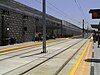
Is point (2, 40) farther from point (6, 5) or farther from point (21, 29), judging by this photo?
point (21, 29)

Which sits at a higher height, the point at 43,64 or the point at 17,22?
the point at 17,22

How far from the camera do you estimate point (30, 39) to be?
63438 millimetres

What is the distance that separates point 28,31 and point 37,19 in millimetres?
9618

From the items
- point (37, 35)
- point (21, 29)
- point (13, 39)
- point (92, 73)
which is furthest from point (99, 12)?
point (37, 35)

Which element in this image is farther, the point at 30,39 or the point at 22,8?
the point at 30,39

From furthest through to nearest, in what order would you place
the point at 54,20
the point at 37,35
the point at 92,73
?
the point at 54,20 < the point at 37,35 < the point at 92,73

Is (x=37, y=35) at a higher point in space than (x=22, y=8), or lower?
lower

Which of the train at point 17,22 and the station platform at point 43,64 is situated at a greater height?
the train at point 17,22

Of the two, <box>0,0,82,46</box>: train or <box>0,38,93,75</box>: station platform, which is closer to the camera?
<box>0,38,93,75</box>: station platform

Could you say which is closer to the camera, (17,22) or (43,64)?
(43,64)

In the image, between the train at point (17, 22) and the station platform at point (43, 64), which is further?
the train at point (17, 22)

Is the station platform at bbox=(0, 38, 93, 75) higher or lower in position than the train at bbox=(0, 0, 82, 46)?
lower

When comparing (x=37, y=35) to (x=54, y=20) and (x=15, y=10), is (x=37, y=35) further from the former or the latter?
(x=54, y=20)

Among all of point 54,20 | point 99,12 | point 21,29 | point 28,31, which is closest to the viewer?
point 99,12
